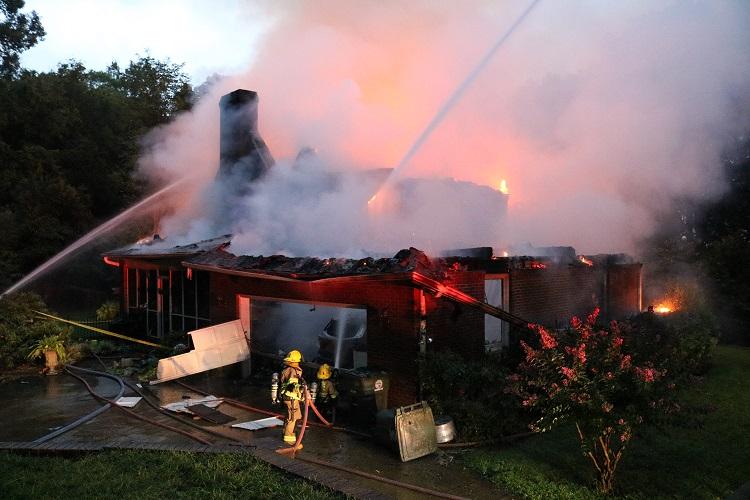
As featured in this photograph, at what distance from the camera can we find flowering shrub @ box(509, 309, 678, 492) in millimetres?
5340

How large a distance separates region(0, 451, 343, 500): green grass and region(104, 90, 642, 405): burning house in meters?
3.06

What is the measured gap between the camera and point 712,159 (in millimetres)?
19047

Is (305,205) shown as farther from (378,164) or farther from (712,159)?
(712,159)

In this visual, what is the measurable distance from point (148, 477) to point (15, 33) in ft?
90.4

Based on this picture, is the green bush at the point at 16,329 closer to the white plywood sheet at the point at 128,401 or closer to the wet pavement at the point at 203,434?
the wet pavement at the point at 203,434

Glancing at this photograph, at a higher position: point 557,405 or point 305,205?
point 305,205

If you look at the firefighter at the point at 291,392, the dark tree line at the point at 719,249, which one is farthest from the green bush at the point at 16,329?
the dark tree line at the point at 719,249

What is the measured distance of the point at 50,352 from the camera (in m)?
12.5

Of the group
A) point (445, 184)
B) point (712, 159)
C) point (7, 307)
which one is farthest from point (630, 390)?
point (712, 159)

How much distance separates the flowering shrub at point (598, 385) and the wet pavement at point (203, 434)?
1.09m

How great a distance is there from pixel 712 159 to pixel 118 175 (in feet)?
95.4

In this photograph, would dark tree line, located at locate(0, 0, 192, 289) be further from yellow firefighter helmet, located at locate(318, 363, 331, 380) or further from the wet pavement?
yellow firefighter helmet, located at locate(318, 363, 331, 380)

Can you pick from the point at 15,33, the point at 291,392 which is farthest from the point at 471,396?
the point at 15,33

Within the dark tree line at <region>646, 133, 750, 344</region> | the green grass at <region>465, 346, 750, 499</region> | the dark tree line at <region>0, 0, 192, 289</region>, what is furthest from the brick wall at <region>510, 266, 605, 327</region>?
the dark tree line at <region>0, 0, 192, 289</region>
